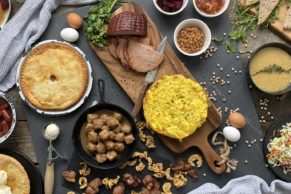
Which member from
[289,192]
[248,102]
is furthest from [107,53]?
[289,192]

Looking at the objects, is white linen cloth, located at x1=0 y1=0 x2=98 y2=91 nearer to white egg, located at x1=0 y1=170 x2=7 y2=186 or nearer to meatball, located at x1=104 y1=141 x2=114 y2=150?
white egg, located at x1=0 y1=170 x2=7 y2=186

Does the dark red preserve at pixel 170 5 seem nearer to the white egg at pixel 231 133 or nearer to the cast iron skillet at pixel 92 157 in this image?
the cast iron skillet at pixel 92 157

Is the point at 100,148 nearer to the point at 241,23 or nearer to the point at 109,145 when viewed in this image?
the point at 109,145

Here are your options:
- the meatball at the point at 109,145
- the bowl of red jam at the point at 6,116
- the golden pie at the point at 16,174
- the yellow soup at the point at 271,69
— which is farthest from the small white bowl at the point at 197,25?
the golden pie at the point at 16,174

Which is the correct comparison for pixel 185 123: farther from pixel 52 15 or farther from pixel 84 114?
pixel 52 15

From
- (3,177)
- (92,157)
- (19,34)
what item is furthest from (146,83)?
(3,177)

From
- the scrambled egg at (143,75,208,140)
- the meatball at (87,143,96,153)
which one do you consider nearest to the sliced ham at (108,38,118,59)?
the scrambled egg at (143,75,208,140)

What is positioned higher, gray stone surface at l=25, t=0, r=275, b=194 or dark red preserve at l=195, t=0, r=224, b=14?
dark red preserve at l=195, t=0, r=224, b=14
